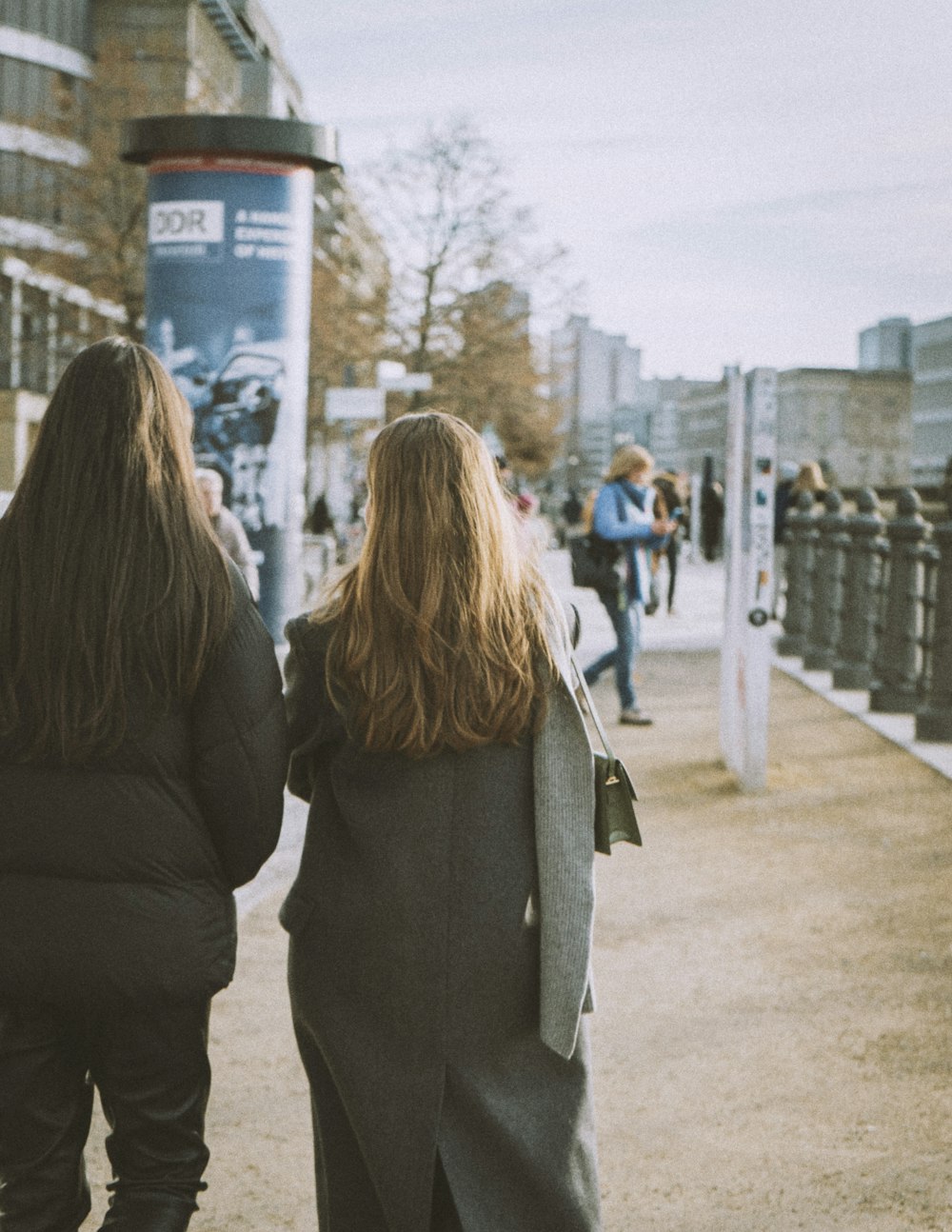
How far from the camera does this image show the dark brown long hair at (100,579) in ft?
9.05

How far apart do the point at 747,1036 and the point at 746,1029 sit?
6 cm

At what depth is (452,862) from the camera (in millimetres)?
2816

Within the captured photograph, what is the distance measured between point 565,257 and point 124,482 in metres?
38.7

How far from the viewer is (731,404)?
8.98 meters

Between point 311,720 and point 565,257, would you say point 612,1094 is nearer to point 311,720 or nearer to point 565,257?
point 311,720

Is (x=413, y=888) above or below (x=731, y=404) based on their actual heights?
below

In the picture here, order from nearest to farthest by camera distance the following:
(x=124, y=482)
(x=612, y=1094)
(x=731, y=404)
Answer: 1. (x=124, y=482)
2. (x=612, y=1094)
3. (x=731, y=404)

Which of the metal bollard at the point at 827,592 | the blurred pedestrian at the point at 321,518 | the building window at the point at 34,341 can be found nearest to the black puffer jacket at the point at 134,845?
the metal bollard at the point at 827,592

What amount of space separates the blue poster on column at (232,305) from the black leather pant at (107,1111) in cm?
1058

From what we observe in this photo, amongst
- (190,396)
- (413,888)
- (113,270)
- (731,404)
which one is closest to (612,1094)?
(413,888)

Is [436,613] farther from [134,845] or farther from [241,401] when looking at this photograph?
[241,401]

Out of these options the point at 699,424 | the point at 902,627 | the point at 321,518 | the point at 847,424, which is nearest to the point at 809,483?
the point at 902,627

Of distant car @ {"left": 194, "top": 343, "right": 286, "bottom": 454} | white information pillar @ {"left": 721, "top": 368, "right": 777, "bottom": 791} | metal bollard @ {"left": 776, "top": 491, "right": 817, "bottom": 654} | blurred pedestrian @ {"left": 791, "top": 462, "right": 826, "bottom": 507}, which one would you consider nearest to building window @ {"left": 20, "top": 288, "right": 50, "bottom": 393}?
blurred pedestrian @ {"left": 791, "top": 462, "right": 826, "bottom": 507}

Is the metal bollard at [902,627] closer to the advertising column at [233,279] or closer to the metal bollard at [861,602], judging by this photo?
the metal bollard at [861,602]
